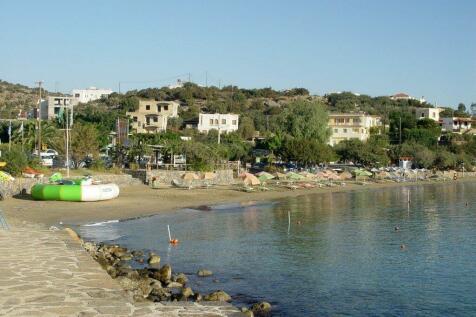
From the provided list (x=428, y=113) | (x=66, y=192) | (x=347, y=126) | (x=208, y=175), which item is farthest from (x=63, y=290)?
(x=428, y=113)

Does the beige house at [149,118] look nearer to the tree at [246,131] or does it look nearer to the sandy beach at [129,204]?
the tree at [246,131]

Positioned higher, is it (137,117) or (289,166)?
(137,117)

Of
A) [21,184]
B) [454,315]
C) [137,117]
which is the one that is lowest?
[454,315]

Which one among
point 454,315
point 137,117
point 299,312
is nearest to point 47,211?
point 299,312

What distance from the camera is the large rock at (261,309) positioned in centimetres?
1814

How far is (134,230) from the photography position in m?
34.4

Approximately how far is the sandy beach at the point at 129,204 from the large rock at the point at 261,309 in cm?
1748

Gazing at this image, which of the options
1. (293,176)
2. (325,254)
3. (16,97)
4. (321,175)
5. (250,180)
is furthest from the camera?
(16,97)

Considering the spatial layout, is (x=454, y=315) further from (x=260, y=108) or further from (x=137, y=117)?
(x=260, y=108)

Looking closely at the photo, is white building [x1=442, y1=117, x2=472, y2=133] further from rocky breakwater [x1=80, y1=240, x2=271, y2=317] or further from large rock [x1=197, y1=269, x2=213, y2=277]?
large rock [x1=197, y1=269, x2=213, y2=277]

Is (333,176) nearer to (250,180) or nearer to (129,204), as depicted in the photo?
(250,180)

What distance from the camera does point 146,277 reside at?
21203 mm

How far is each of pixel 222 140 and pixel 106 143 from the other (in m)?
24.2

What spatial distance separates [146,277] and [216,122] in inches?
3700
